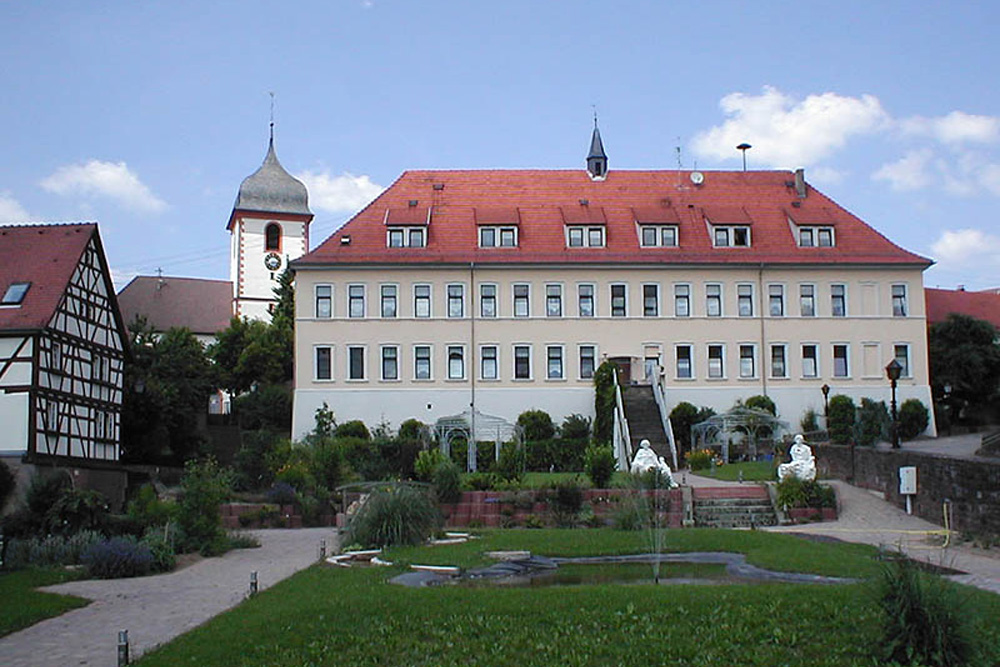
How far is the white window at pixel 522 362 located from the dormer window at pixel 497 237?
487 centimetres

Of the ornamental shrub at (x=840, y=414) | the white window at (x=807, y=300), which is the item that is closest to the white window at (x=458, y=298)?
the white window at (x=807, y=300)

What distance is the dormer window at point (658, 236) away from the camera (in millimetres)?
53375

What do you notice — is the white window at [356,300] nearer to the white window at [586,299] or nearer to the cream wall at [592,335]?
the cream wall at [592,335]

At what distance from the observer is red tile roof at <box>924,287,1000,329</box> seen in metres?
72.0

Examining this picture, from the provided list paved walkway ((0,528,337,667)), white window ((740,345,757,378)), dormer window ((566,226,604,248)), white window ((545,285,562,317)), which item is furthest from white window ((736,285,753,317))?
paved walkway ((0,528,337,667))

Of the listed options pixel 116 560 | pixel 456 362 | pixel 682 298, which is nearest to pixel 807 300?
pixel 682 298

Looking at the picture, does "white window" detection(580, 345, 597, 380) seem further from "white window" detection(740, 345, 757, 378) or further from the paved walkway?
the paved walkway

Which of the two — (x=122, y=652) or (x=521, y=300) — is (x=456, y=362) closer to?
(x=521, y=300)

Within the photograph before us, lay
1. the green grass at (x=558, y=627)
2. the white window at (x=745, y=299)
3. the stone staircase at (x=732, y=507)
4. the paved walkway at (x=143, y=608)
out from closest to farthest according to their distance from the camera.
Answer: the green grass at (x=558, y=627) < the paved walkway at (x=143, y=608) < the stone staircase at (x=732, y=507) < the white window at (x=745, y=299)

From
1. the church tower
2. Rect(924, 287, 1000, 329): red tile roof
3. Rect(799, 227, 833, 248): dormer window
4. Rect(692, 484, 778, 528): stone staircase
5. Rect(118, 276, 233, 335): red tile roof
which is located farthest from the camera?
the church tower

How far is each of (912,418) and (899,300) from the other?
5955 mm

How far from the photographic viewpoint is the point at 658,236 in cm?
5353

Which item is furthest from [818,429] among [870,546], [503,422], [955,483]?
[870,546]

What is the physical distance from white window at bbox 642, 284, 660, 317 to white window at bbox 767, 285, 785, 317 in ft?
17.1
